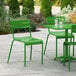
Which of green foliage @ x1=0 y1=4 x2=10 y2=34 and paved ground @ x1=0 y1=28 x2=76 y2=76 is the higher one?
green foliage @ x1=0 y1=4 x2=10 y2=34

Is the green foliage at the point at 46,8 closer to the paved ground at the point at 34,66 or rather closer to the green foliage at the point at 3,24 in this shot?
the green foliage at the point at 3,24

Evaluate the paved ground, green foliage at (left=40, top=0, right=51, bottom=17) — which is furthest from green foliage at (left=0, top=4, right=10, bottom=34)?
green foliage at (left=40, top=0, right=51, bottom=17)

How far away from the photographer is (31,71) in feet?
18.5

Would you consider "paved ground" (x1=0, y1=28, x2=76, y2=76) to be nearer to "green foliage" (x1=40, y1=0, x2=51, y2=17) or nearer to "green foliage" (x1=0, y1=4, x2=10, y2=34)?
"green foliage" (x1=0, y1=4, x2=10, y2=34)

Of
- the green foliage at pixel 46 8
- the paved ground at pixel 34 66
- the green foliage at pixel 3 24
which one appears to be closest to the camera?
the paved ground at pixel 34 66

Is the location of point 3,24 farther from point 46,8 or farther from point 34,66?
point 34,66

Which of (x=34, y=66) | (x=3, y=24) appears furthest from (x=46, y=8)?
(x=34, y=66)

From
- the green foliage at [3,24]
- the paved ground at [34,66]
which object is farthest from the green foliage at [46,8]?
the paved ground at [34,66]

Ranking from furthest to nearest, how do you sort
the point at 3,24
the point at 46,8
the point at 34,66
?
1. the point at 46,8
2. the point at 3,24
3. the point at 34,66

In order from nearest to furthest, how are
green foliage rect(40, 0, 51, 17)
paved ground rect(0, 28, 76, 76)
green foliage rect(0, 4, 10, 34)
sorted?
paved ground rect(0, 28, 76, 76), green foliage rect(0, 4, 10, 34), green foliage rect(40, 0, 51, 17)

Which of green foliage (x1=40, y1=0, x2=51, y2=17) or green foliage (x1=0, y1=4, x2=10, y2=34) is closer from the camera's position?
green foliage (x1=0, y1=4, x2=10, y2=34)

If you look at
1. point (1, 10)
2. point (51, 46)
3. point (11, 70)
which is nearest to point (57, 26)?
point (11, 70)

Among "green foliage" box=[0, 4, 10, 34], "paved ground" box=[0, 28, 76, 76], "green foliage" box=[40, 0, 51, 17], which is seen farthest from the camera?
"green foliage" box=[40, 0, 51, 17]

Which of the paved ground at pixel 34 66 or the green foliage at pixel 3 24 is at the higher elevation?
the green foliage at pixel 3 24
